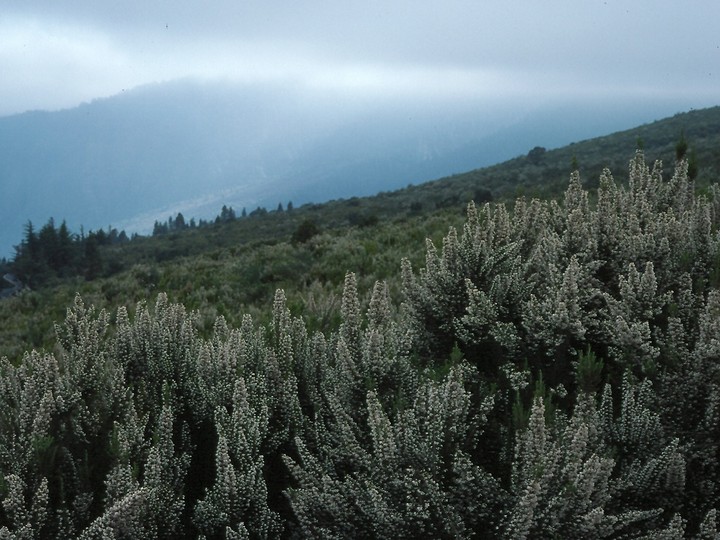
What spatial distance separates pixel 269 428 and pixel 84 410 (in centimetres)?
118

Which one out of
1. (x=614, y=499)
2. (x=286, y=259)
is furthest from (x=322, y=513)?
(x=286, y=259)

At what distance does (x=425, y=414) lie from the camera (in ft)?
9.48

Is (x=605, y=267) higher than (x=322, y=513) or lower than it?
higher

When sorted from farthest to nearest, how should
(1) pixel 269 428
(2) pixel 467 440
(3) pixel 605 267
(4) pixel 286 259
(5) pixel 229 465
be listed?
(4) pixel 286 259, (3) pixel 605 267, (1) pixel 269 428, (2) pixel 467 440, (5) pixel 229 465

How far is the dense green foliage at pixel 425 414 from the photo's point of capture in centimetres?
253

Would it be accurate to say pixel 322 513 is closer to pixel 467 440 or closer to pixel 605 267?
pixel 467 440

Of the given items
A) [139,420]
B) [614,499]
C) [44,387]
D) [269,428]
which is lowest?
[614,499]

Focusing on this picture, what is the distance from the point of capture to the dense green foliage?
253 centimetres

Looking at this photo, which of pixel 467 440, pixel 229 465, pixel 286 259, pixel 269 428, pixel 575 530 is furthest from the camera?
pixel 286 259

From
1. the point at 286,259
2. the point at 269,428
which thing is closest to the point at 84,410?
the point at 269,428

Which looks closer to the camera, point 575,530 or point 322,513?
point 575,530

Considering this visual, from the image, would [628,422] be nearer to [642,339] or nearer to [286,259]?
[642,339]

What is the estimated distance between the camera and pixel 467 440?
286 centimetres

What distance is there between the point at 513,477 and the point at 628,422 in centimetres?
89
